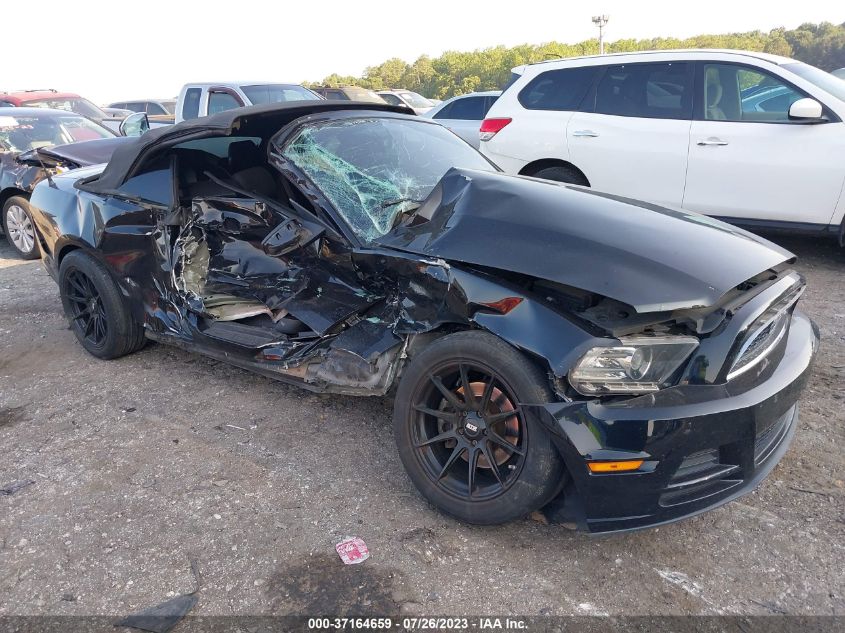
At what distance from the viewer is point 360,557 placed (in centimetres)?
241

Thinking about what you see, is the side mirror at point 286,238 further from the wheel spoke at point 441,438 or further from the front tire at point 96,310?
the front tire at point 96,310

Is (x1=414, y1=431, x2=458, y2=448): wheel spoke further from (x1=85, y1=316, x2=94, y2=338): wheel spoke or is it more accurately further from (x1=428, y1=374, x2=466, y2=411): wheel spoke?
(x1=85, y1=316, x2=94, y2=338): wheel spoke

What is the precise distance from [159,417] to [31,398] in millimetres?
959

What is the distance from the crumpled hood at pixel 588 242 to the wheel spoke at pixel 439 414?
61 centimetres

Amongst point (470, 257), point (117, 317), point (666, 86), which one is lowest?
point (117, 317)

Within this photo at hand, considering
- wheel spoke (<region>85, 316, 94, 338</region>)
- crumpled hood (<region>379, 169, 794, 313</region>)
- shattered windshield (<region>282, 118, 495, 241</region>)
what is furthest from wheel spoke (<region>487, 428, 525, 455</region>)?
wheel spoke (<region>85, 316, 94, 338</region>)

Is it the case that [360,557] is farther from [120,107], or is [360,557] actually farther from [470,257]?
[120,107]

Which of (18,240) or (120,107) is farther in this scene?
(120,107)

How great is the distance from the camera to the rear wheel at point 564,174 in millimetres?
6266

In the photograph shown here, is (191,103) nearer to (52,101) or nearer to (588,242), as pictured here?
(52,101)

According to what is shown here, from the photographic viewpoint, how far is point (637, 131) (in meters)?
5.89

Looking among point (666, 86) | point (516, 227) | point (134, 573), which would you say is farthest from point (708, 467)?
point (666, 86)

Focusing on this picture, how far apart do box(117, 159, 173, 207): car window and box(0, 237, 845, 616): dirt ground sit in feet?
4.01

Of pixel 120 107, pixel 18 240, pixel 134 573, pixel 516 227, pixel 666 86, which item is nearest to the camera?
pixel 134 573
